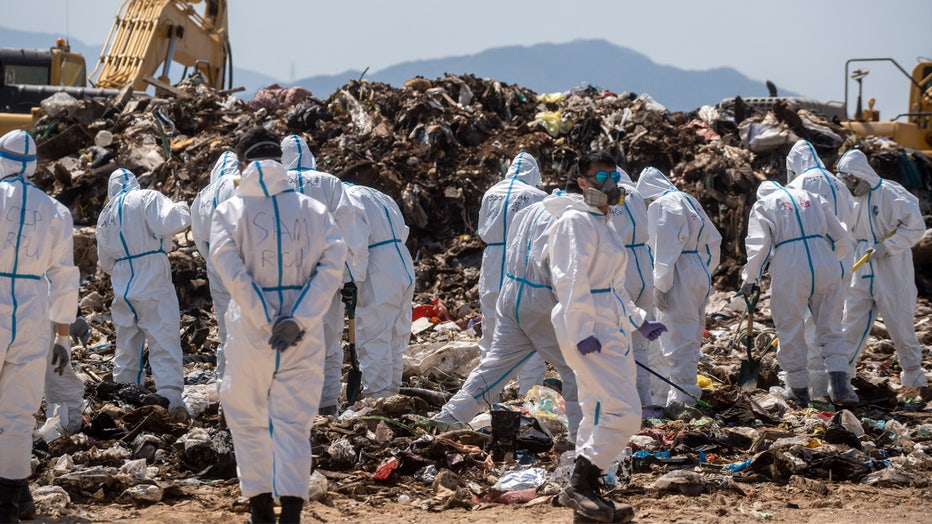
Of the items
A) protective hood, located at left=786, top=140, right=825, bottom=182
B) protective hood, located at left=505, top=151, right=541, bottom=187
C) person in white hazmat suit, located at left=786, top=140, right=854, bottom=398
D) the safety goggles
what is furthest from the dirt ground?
protective hood, located at left=786, top=140, right=825, bottom=182

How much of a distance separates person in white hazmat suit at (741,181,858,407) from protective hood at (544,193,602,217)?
349cm

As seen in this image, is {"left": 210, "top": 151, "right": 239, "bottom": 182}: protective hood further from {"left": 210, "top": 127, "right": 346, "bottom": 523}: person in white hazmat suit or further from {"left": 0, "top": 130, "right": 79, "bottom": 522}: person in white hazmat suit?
{"left": 210, "top": 127, "right": 346, "bottom": 523}: person in white hazmat suit

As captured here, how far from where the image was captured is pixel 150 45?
2125cm

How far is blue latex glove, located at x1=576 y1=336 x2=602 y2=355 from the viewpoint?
5.45 meters

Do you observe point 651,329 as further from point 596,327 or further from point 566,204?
point 566,204

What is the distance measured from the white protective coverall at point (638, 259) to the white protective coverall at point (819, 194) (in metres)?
1.51

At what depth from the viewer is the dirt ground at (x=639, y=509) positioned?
5.86 m

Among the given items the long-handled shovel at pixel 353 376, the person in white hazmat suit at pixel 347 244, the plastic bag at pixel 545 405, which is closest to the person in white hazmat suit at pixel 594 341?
the plastic bag at pixel 545 405

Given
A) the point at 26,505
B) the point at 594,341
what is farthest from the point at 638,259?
the point at 26,505

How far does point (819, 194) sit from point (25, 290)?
20.9 feet

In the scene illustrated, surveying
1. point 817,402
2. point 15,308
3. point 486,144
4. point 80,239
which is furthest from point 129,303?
point 486,144

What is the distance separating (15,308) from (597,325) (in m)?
2.97

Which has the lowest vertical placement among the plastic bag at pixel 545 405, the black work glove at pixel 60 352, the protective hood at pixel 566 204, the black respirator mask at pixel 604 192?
the plastic bag at pixel 545 405

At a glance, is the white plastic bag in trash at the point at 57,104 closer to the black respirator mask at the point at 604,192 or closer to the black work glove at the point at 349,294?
the black work glove at the point at 349,294
